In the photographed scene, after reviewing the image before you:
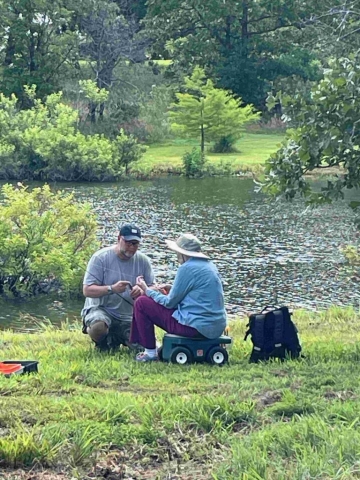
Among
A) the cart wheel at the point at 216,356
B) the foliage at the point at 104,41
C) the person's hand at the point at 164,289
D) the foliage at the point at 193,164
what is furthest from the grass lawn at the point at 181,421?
the foliage at the point at 104,41

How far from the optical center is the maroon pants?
670cm

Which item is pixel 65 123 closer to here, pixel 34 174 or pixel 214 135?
pixel 34 174

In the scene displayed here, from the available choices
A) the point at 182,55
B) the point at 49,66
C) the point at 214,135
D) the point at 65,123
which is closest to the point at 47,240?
the point at 65,123

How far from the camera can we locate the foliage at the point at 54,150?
103 ft

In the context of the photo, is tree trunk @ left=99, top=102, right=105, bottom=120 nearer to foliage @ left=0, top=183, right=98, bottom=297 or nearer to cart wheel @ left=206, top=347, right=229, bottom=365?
foliage @ left=0, top=183, right=98, bottom=297

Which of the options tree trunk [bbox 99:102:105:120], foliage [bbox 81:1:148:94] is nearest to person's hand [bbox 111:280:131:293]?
tree trunk [bbox 99:102:105:120]

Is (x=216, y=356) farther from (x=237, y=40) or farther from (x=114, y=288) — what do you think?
(x=237, y=40)

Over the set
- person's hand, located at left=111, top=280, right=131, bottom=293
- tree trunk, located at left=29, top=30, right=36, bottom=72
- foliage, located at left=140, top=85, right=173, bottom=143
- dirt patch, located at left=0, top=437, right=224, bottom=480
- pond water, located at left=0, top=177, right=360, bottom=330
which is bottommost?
pond water, located at left=0, top=177, right=360, bottom=330

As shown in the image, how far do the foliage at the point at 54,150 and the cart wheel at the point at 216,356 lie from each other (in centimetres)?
2523

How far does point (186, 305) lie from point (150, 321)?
14.2 inches

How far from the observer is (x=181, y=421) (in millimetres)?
4473

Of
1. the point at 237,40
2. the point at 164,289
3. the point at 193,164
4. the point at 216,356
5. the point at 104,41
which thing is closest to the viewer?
the point at 216,356

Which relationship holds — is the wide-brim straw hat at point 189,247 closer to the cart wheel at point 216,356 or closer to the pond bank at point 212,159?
the cart wheel at point 216,356

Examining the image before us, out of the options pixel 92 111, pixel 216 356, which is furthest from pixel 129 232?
pixel 92 111
